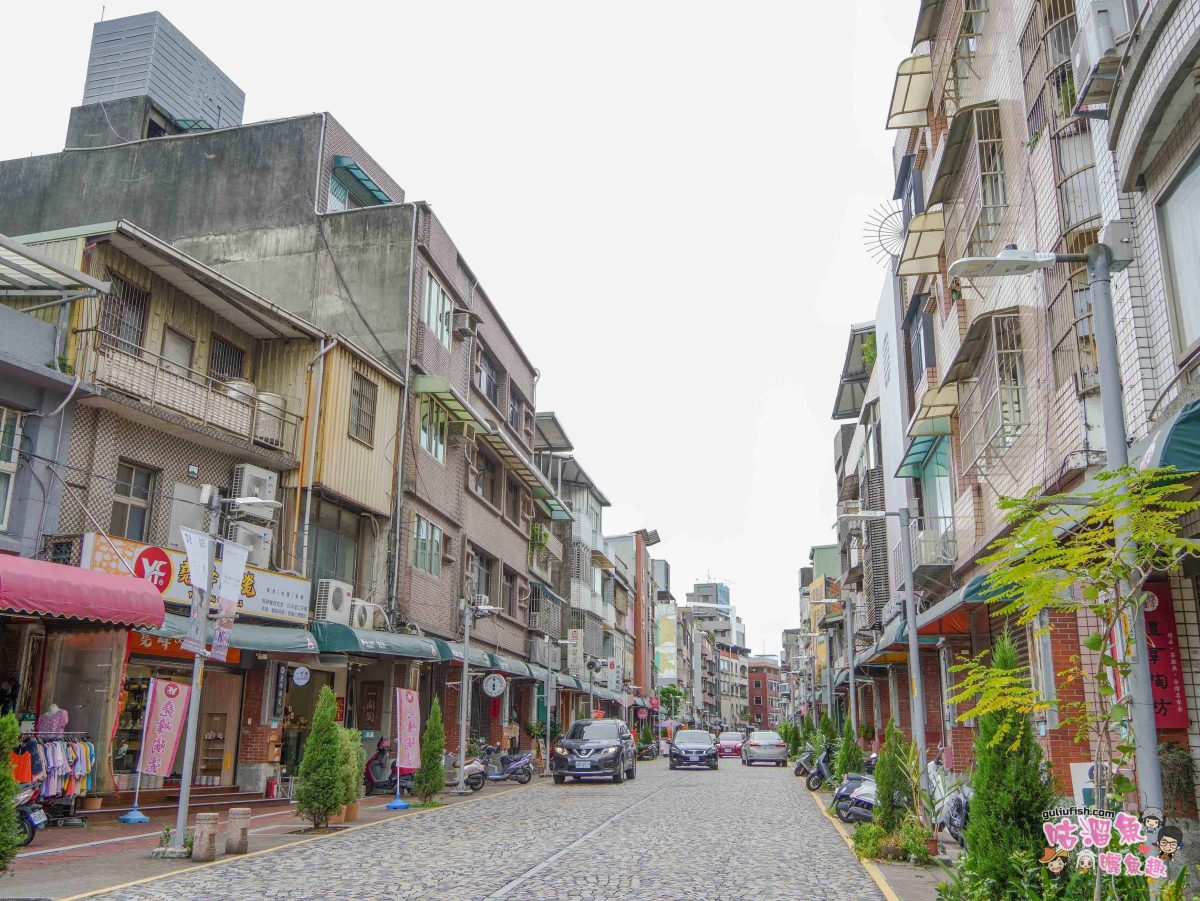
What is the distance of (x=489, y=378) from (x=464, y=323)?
5.52 meters

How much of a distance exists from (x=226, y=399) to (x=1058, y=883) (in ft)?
57.5

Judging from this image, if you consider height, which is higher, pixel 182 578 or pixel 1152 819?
pixel 182 578

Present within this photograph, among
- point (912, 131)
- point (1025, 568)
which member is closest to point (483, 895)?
point (1025, 568)

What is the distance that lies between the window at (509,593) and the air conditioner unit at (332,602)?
1379cm

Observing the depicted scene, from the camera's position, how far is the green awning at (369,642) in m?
21.0

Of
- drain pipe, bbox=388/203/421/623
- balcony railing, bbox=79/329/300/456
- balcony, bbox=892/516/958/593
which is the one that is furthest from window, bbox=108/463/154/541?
balcony, bbox=892/516/958/593

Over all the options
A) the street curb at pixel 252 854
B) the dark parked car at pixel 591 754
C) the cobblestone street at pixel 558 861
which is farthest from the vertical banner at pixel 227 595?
the dark parked car at pixel 591 754

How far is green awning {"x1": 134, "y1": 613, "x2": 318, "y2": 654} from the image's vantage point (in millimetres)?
16719

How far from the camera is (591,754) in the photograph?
2862cm

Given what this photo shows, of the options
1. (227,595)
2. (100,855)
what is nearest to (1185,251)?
(227,595)

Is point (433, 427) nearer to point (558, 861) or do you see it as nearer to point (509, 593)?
point (509, 593)

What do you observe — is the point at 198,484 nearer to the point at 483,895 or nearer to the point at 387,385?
the point at 387,385

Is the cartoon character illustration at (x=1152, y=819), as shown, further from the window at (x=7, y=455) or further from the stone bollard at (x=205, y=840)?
the window at (x=7, y=455)

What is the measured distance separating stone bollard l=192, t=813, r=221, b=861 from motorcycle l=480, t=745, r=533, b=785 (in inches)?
647
